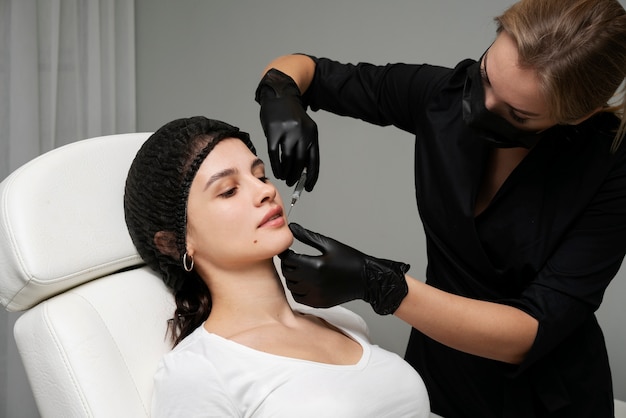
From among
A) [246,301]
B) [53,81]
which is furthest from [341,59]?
[246,301]

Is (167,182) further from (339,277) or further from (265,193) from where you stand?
(339,277)

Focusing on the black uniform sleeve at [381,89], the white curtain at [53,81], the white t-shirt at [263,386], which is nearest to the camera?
the white t-shirt at [263,386]

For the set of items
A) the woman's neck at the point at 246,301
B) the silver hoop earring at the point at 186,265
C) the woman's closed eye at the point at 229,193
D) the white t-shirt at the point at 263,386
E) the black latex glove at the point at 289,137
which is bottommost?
the white t-shirt at the point at 263,386

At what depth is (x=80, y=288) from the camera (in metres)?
1.44

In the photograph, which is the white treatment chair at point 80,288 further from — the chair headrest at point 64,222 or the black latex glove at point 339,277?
the black latex glove at point 339,277

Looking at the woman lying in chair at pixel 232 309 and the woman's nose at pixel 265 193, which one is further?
the woman's nose at pixel 265 193

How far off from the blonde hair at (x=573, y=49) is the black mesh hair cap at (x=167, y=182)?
0.70 meters

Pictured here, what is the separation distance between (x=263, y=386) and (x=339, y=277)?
10.2 inches

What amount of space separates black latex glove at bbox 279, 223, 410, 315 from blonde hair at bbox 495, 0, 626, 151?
0.45 metres

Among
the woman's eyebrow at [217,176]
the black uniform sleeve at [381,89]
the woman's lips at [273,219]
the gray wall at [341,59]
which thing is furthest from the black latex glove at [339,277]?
the gray wall at [341,59]

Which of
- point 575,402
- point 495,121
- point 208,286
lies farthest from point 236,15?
point 575,402

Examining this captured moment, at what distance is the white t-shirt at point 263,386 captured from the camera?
125 cm

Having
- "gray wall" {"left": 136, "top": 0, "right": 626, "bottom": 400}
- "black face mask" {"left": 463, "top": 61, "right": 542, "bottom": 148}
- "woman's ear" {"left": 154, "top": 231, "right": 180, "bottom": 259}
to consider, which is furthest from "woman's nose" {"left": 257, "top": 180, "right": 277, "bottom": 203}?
"gray wall" {"left": 136, "top": 0, "right": 626, "bottom": 400}

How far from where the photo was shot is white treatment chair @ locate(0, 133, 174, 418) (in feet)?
4.24
